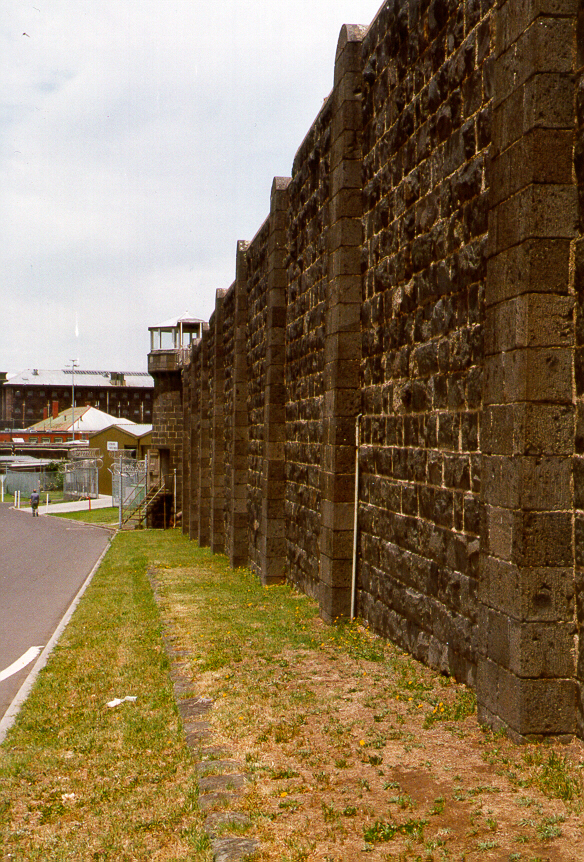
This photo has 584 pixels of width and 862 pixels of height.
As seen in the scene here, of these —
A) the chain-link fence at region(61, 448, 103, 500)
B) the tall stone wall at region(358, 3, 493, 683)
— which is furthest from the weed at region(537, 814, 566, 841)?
the chain-link fence at region(61, 448, 103, 500)

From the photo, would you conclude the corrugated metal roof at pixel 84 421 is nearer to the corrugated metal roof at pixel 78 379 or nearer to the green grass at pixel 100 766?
the corrugated metal roof at pixel 78 379

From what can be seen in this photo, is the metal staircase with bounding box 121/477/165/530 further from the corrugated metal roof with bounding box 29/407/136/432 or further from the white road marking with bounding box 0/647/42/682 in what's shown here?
the corrugated metal roof with bounding box 29/407/136/432

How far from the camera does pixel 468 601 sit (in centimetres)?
606

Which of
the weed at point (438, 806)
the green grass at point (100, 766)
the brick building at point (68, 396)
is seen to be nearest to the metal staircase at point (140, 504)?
the green grass at point (100, 766)

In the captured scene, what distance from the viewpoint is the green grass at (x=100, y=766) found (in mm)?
4277

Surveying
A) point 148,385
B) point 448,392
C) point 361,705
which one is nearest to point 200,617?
point 361,705

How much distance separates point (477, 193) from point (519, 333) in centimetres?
159

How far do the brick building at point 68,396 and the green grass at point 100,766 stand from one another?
103176mm

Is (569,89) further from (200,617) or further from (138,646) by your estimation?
(200,617)

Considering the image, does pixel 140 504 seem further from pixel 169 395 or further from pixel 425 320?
pixel 425 320

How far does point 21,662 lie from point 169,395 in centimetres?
2860

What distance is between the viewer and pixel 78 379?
113312 mm

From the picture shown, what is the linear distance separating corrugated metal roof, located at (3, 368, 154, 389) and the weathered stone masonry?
10160 cm

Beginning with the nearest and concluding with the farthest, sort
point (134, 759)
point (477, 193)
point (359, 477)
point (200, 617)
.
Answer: point (134, 759)
point (477, 193)
point (359, 477)
point (200, 617)
